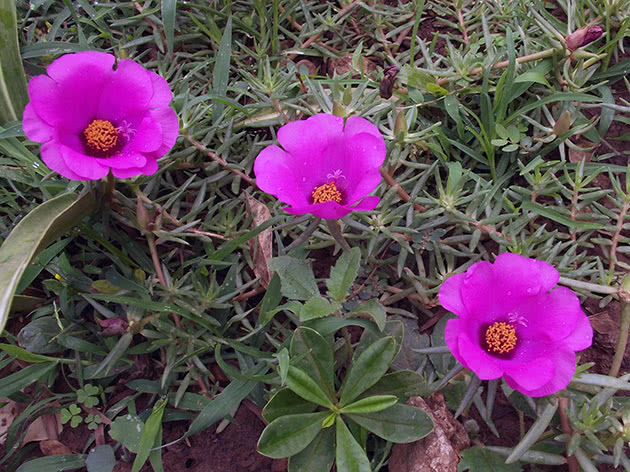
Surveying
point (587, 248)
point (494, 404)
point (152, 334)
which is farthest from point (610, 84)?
point (152, 334)

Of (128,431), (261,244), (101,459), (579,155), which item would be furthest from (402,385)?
(579,155)

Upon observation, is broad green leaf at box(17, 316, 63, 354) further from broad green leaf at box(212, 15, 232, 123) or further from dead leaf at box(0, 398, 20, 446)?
broad green leaf at box(212, 15, 232, 123)

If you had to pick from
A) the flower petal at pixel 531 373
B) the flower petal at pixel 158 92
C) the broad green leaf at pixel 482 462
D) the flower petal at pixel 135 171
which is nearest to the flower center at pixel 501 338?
the flower petal at pixel 531 373

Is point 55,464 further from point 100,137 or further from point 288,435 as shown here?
point 100,137

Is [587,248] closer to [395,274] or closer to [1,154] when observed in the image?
[395,274]

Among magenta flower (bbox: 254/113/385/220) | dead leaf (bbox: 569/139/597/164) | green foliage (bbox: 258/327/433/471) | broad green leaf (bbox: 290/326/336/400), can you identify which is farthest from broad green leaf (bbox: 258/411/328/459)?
dead leaf (bbox: 569/139/597/164)

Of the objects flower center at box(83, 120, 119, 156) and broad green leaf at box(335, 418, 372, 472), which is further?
flower center at box(83, 120, 119, 156)

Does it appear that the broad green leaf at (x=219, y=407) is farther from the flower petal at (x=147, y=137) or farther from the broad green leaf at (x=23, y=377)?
the flower petal at (x=147, y=137)
